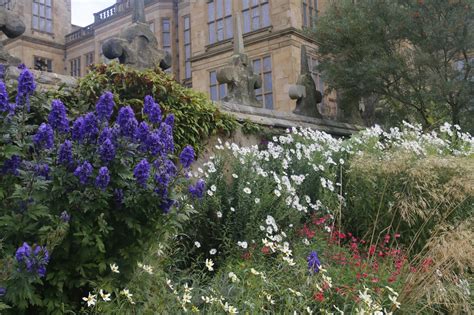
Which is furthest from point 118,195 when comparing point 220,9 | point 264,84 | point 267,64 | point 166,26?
point 166,26

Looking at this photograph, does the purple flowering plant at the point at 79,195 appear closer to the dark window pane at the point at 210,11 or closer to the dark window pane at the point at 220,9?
the dark window pane at the point at 220,9

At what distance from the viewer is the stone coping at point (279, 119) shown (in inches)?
238

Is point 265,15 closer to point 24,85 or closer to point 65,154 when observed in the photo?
point 24,85

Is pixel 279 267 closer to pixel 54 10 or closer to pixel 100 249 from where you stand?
pixel 100 249

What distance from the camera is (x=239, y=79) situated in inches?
272

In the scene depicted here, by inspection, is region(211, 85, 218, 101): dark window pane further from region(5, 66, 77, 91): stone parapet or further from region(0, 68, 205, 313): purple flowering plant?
region(0, 68, 205, 313): purple flowering plant

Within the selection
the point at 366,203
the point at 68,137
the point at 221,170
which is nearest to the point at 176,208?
the point at 68,137

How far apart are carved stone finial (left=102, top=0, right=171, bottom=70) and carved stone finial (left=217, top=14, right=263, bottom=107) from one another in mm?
1146

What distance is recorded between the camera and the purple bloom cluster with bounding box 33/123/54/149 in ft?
8.07

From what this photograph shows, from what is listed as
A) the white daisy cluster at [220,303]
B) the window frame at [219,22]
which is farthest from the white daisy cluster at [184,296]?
the window frame at [219,22]

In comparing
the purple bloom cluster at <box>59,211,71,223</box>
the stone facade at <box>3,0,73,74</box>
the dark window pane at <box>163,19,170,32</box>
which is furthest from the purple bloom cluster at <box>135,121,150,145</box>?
the stone facade at <box>3,0,73,74</box>

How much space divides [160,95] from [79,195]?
2.27 metres

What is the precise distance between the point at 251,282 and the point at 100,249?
121 centimetres

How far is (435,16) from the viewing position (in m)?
8.88
